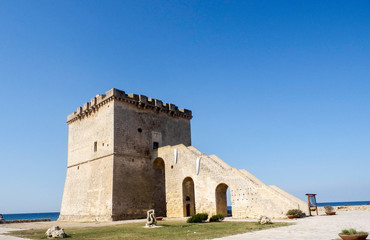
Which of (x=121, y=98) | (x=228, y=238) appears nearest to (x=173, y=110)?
(x=121, y=98)

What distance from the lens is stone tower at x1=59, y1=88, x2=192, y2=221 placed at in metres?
23.6

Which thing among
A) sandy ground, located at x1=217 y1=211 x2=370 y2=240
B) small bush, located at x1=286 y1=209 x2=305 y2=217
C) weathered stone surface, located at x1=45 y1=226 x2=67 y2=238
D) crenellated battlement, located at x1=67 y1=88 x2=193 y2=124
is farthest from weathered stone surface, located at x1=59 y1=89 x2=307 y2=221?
weathered stone surface, located at x1=45 y1=226 x2=67 y2=238

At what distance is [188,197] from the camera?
949 inches

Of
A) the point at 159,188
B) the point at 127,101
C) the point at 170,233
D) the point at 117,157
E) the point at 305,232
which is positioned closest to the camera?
the point at 305,232

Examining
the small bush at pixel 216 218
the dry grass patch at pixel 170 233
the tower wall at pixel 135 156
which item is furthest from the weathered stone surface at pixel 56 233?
the tower wall at pixel 135 156

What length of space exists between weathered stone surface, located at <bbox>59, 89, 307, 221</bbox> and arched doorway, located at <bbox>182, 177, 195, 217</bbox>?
36 millimetres

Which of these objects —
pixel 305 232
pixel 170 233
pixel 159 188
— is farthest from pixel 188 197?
pixel 305 232

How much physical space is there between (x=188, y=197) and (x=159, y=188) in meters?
3.14

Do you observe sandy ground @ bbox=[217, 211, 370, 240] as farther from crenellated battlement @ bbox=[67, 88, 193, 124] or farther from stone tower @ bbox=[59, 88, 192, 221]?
crenellated battlement @ bbox=[67, 88, 193, 124]

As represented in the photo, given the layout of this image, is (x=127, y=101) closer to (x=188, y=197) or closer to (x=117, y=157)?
(x=117, y=157)

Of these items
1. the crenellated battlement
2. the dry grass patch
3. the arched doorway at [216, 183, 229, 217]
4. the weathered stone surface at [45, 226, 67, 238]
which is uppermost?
the crenellated battlement

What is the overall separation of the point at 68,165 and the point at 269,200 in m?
19.7

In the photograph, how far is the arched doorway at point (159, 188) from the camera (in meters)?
25.5

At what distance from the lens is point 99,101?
26047mm
